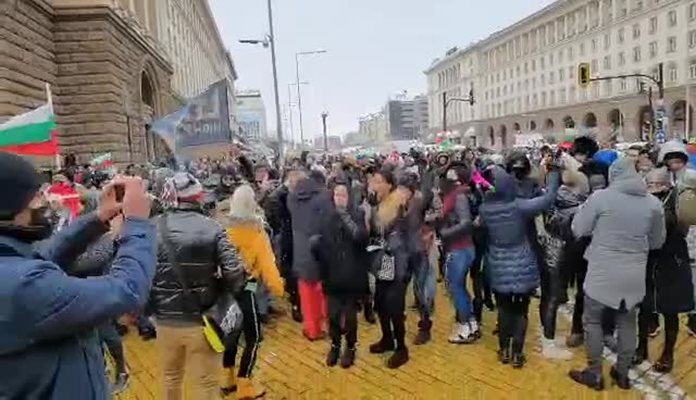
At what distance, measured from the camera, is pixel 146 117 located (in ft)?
93.8

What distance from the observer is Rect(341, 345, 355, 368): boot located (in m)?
5.60

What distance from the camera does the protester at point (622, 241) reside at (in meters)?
4.46

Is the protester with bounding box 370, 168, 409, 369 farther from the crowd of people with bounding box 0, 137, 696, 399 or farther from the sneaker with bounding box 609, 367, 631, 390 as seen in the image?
the sneaker with bounding box 609, 367, 631, 390

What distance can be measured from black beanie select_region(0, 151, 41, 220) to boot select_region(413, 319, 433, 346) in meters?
4.86

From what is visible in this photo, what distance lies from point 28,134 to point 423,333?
15.7 feet

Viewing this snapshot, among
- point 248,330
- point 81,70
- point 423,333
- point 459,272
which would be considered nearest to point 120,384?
point 248,330

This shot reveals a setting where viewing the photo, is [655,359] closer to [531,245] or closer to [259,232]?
[531,245]

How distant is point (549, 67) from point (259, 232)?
88.6m

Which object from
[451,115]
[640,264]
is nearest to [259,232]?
[640,264]

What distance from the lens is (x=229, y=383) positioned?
17.0 ft

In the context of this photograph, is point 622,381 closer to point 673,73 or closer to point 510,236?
point 510,236

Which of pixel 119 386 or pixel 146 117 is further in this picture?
pixel 146 117

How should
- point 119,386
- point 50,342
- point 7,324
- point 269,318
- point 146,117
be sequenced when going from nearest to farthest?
point 7,324, point 50,342, point 119,386, point 269,318, point 146,117

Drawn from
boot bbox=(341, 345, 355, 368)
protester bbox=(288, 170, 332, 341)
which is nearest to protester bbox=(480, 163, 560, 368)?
boot bbox=(341, 345, 355, 368)
